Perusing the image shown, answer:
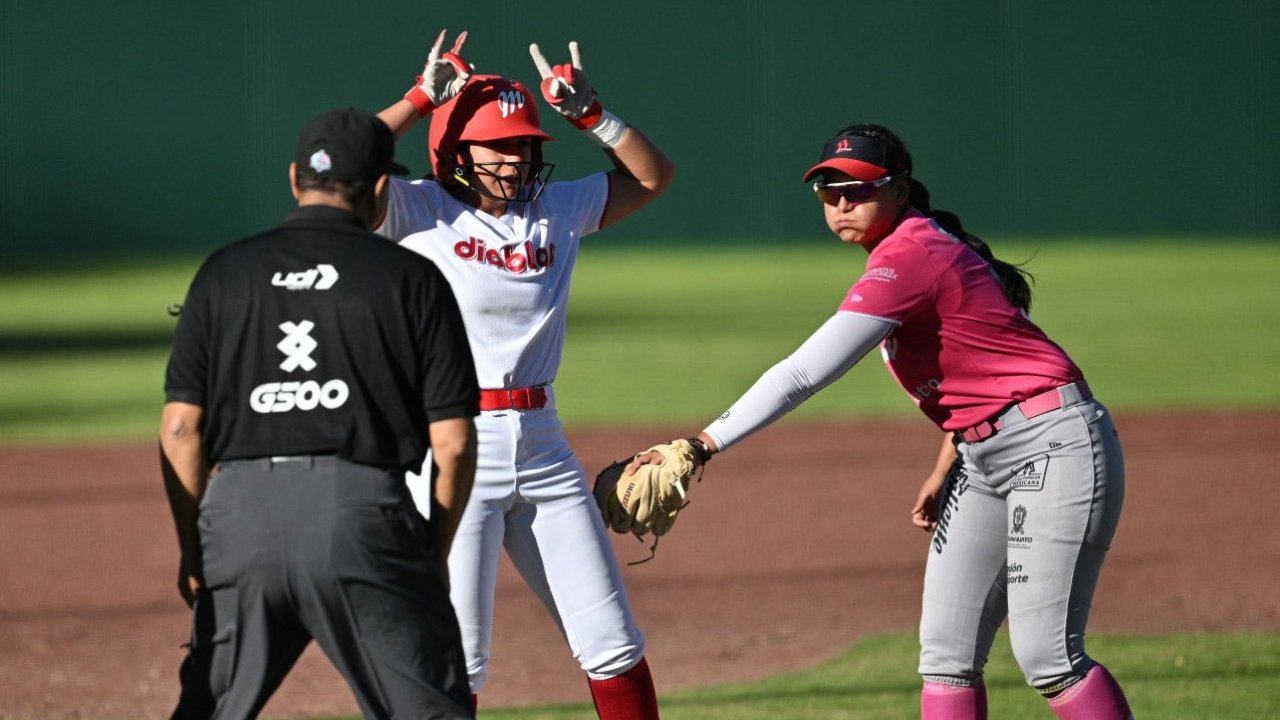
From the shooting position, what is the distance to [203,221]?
32.2 m

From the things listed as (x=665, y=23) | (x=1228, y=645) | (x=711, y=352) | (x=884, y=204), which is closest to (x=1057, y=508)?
(x=884, y=204)

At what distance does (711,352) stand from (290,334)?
15.8m

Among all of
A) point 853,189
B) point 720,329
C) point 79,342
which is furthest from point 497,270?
point 79,342

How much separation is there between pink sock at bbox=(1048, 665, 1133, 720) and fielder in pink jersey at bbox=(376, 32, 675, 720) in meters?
1.17

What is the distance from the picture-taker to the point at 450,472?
131 inches

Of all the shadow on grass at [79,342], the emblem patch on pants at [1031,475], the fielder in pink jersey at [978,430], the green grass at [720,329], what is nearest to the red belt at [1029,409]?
the fielder in pink jersey at [978,430]

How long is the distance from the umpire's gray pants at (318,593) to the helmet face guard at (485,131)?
1.42 m

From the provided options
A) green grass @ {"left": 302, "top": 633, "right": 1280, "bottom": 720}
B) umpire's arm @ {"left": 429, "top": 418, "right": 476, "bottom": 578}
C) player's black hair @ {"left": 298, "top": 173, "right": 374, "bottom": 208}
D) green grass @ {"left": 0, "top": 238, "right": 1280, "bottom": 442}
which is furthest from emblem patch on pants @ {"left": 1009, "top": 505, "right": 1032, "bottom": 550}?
green grass @ {"left": 0, "top": 238, "right": 1280, "bottom": 442}

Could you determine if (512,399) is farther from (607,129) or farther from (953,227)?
(953,227)

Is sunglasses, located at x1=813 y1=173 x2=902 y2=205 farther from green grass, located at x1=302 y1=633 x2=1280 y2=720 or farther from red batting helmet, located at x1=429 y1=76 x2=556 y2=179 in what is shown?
green grass, located at x1=302 y1=633 x2=1280 y2=720

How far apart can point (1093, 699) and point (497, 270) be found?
2007 mm

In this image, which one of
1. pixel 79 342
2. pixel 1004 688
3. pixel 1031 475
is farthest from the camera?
pixel 79 342

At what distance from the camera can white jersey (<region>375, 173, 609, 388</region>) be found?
436 centimetres

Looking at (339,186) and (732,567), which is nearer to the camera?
(339,186)
